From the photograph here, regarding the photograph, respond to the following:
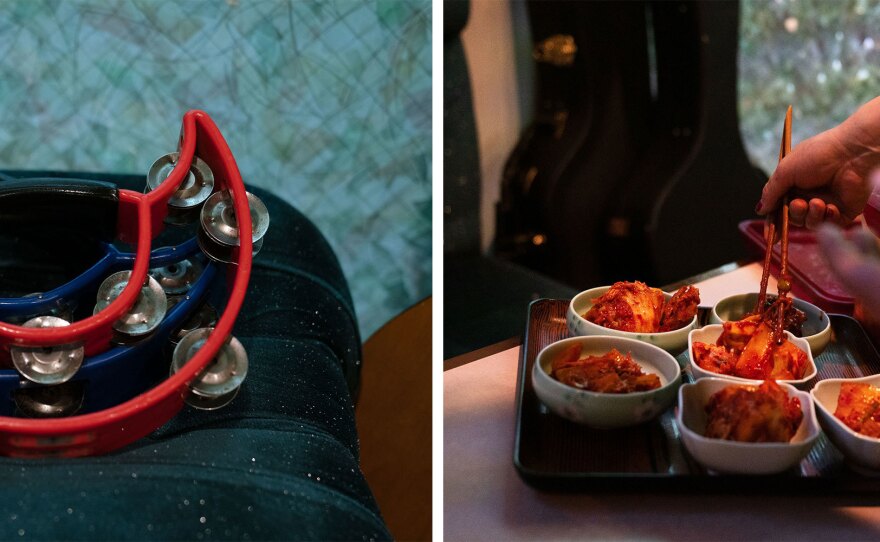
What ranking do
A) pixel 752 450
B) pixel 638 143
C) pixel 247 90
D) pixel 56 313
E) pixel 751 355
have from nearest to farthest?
Answer: 1. pixel 752 450
2. pixel 751 355
3. pixel 56 313
4. pixel 247 90
5. pixel 638 143

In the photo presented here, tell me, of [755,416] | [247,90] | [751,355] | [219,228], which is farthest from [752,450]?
[247,90]

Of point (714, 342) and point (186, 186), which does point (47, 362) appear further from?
point (714, 342)

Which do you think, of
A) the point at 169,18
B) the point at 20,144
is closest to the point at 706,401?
the point at 169,18

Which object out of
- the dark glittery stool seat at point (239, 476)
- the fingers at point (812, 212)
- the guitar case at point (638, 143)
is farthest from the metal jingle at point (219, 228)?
the guitar case at point (638, 143)

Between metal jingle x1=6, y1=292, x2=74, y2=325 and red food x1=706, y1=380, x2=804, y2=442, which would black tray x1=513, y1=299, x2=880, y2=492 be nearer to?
red food x1=706, y1=380, x2=804, y2=442

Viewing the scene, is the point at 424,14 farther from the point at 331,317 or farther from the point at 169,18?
the point at 331,317
